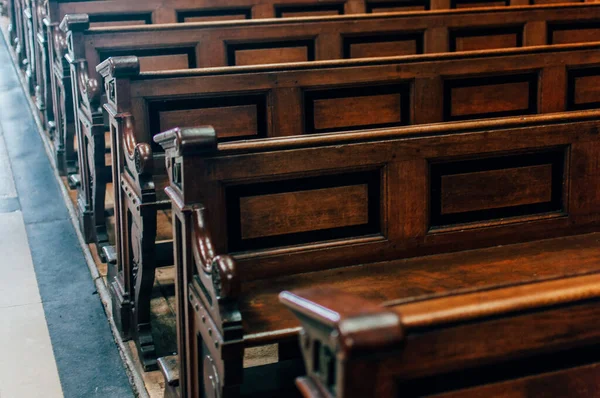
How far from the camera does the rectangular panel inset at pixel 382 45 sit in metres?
3.88

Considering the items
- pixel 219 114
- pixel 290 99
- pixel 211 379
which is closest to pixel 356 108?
pixel 290 99

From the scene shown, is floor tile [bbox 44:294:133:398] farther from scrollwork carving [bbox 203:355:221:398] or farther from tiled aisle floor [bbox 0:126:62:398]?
scrollwork carving [bbox 203:355:221:398]

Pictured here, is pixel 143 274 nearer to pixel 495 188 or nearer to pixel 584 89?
pixel 495 188

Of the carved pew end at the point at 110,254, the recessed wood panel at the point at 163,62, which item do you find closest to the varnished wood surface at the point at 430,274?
the carved pew end at the point at 110,254

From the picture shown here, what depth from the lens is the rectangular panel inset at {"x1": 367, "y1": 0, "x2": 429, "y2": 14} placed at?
16.0ft

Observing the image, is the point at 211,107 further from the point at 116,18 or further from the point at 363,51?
the point at 116,18

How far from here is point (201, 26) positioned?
3564mm

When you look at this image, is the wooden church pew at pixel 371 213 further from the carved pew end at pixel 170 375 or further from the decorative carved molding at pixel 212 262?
the carved pew end at pixel 170 375

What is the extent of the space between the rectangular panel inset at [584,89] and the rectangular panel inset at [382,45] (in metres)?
0.95

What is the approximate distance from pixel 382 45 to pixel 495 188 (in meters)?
1.80

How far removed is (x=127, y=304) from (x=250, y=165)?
3.38ft

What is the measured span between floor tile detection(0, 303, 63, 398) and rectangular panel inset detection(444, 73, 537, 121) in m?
1.68

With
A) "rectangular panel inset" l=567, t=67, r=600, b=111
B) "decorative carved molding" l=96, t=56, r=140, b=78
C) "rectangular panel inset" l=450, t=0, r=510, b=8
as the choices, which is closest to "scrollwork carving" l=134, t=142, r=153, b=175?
"decorative carved molding" l=96, t=56, r=140, b=78

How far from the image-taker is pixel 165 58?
354 cm
